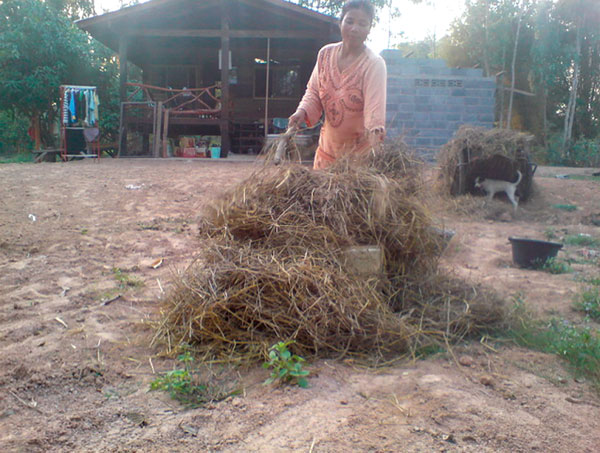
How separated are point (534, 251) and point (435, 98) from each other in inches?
306

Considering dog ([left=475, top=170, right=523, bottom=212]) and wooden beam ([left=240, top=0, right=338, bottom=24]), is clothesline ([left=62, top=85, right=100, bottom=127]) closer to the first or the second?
wooden beam ([left=240, top=0, right=338, bottom=24])

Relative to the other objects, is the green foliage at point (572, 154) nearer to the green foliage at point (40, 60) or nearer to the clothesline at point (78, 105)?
the clothesline at point (78, 105)

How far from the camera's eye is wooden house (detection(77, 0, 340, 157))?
36.6 ft

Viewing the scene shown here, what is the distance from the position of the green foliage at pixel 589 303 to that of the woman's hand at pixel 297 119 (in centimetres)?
207

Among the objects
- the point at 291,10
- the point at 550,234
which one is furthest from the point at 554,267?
the point at 291,10

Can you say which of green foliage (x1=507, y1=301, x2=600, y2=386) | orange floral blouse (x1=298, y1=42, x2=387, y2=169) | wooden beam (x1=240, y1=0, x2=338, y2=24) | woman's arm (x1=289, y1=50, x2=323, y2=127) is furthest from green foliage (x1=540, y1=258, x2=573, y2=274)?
wooden beam (x1=240, y1=0, x2=338, y2=24)

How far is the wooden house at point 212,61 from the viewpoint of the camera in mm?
11156

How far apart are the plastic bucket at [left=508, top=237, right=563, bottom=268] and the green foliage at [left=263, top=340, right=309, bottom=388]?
2771 mm

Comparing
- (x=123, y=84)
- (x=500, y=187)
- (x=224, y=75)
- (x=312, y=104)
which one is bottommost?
(x=500, y=187)

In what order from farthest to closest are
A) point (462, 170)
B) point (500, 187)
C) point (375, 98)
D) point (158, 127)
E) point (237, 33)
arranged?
point (237, 33), point (158, 127), point (462, 170), point (500, 187), point (375, 98)

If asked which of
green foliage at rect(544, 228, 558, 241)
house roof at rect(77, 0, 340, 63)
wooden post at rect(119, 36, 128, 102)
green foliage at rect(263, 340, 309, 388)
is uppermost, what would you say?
A: house roof at rect(77, 0, 340, 63)

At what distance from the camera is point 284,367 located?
80.6 inches

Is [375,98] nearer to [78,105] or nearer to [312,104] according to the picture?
[312,104]

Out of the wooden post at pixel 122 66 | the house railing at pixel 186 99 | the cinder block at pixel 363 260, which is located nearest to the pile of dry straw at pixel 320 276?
the cinder block at pixel 363 260
